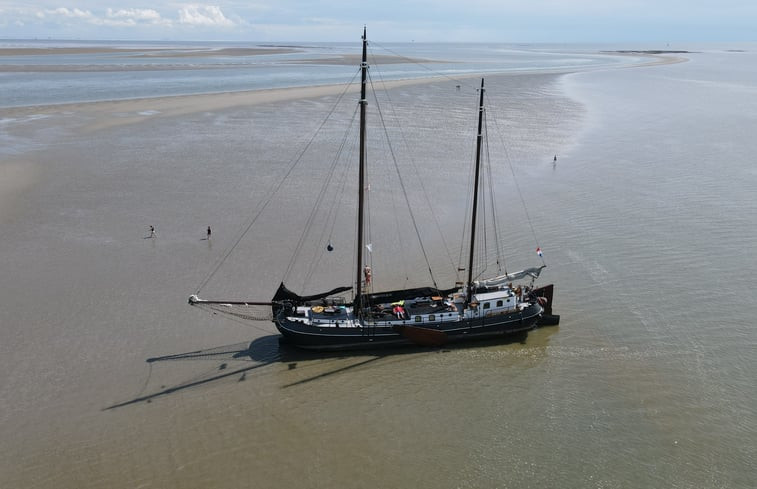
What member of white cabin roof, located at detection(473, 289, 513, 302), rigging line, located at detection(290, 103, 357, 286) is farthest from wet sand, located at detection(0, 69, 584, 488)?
white cabin roof, located at detection(473, 289, 513, 302)

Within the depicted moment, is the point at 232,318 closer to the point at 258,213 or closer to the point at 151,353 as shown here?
the point at 151,353

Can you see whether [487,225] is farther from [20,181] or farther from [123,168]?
[20,181]

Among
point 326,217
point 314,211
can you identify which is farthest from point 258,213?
point 326,217

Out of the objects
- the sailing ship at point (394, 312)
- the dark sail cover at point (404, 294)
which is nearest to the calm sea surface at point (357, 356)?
the sailing ship at point (394, 312)

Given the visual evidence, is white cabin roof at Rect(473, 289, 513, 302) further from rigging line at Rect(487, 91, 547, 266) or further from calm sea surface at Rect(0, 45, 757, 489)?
rigging line at Rect(487, 91, 547, 266)

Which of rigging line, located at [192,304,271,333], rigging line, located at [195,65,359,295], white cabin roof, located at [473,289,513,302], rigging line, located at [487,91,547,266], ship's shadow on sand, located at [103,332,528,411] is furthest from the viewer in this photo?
rigging line, located at [487,91,547,266]

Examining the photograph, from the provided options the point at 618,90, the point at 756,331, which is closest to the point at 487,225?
the point at 756,331

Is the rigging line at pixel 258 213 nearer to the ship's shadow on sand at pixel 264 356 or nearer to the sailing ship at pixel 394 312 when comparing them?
the sailing ship at pixel 394 312
